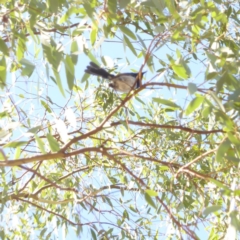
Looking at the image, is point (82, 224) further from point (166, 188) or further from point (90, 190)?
point (166, 188)

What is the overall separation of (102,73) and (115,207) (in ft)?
1.85

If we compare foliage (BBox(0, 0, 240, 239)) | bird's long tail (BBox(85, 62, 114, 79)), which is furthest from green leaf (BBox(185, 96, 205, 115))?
bird's long tail (BBox(85, 62, 114, 79))

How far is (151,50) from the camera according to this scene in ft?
5.34

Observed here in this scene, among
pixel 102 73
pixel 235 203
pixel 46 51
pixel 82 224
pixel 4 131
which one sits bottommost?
pixel 235 203

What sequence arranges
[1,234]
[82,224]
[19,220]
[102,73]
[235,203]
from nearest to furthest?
[235,203] < [1,234] < [82,224] < [102,73] < [19,220]

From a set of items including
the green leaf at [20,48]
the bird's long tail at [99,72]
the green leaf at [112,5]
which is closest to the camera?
the green leaf at [112,5]

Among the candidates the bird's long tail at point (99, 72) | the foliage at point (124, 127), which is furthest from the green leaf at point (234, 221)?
the bird's long tail at point (99, 72)

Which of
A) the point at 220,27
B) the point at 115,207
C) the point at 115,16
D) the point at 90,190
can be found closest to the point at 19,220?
the point at 115,207

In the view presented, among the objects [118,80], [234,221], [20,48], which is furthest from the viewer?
[118,80]

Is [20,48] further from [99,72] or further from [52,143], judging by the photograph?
[99,72]

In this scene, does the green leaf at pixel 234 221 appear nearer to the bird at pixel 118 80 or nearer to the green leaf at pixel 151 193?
the green leaf at pixel 151 193

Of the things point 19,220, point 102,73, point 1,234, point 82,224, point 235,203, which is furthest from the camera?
point 19,220

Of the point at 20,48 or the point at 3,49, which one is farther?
the point at 20,48

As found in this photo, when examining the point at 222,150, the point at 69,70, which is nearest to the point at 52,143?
the point at 69,70
